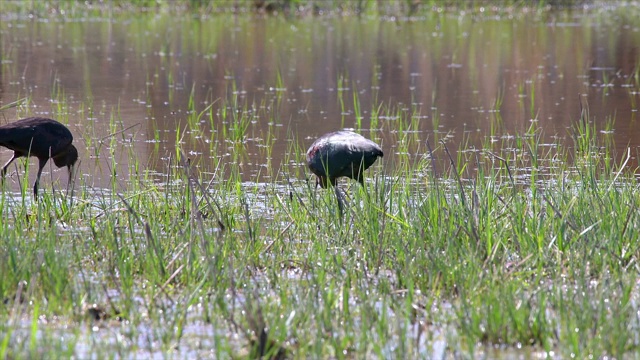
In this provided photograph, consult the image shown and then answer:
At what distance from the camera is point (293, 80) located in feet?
40.0

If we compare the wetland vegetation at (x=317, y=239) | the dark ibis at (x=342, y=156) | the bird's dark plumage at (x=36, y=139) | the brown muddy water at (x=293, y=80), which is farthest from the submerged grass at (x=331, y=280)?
the brown muddy water at (x=293, y=80)

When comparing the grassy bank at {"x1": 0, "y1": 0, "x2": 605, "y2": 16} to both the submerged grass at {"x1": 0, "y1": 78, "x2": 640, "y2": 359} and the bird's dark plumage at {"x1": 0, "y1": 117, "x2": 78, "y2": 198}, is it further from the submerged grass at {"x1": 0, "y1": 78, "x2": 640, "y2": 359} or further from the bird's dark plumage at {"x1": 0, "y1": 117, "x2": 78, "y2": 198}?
the submerged grass at {"x1": 0, "y1": 78, "x2": 640, "y2": 359}

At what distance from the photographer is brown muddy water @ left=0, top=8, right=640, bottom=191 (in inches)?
332

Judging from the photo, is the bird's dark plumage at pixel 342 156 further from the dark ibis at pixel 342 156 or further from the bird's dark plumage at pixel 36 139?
the bird's dark plumage at pixel 36 139

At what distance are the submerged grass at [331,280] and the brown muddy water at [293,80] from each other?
1448 mm

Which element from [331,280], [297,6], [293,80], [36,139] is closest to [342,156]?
[331,280]

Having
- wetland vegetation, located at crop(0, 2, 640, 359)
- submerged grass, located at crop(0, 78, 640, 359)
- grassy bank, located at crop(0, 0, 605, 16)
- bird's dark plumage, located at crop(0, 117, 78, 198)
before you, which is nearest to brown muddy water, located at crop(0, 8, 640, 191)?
wetland vegetation, located at crop(0, 2, 640, 359)

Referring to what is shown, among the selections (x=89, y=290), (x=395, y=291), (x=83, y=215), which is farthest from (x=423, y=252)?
(x=83, y=215)

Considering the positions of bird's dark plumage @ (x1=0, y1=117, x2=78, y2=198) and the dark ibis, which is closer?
the dark ibis

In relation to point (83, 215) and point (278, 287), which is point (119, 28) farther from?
point (278, 287)

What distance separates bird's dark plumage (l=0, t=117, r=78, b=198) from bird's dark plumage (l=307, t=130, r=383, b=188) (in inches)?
56.0

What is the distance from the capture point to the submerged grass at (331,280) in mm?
3402

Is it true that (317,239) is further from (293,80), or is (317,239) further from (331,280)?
(293,80)

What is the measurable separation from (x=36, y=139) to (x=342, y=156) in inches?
70.9
